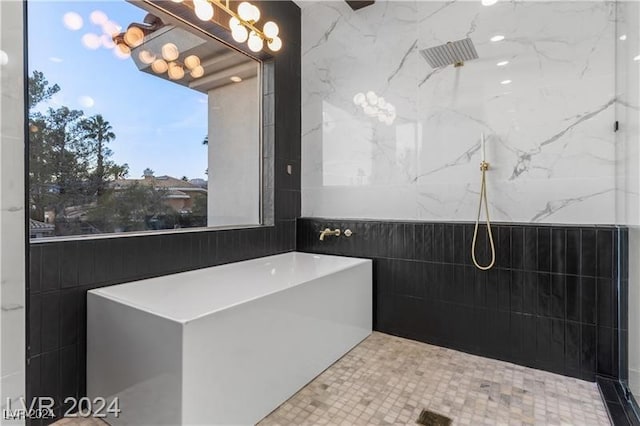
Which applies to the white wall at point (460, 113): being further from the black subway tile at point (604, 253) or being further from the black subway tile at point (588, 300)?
the black subway tile at point (588, 300)

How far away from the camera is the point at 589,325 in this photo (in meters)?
1.93

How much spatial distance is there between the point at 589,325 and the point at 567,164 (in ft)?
3.16

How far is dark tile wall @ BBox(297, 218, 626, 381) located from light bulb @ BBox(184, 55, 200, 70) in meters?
1.76

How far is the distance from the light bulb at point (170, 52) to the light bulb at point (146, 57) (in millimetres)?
89

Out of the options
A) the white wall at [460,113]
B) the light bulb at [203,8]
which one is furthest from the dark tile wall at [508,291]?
the light bulb at [203,8]

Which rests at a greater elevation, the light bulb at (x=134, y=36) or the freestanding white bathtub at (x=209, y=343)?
the light bulb at (x=134, y=36)

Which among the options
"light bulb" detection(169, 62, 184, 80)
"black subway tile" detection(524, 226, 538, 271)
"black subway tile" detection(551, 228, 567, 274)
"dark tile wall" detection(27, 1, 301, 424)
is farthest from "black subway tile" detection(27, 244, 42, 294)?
"black subway tile" detection(551, 228, 567, 274)

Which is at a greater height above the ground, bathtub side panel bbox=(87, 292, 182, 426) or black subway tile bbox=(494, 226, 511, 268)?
black subway tile bbox=(494, 226, 511, 268)

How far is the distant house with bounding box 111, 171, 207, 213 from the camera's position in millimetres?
2193

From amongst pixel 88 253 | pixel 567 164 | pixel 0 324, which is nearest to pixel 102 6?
pixel 88 253

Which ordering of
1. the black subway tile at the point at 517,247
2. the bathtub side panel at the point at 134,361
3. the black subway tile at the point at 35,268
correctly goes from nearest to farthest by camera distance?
the bathtub side panel at the point at 134,361 < the black subway tile at the point at 35,268 < the black subway tile at the point at 517,247

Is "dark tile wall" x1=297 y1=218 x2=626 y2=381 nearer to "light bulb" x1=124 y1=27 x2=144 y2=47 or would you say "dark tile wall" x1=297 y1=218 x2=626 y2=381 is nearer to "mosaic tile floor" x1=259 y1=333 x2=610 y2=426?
"mosaic tile floor" x1=259 y1=333 x2=610 y2=426

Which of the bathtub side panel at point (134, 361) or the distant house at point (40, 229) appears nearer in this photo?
the bathtub side panel at point (134, 361)

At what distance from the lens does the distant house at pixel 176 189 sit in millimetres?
2193
